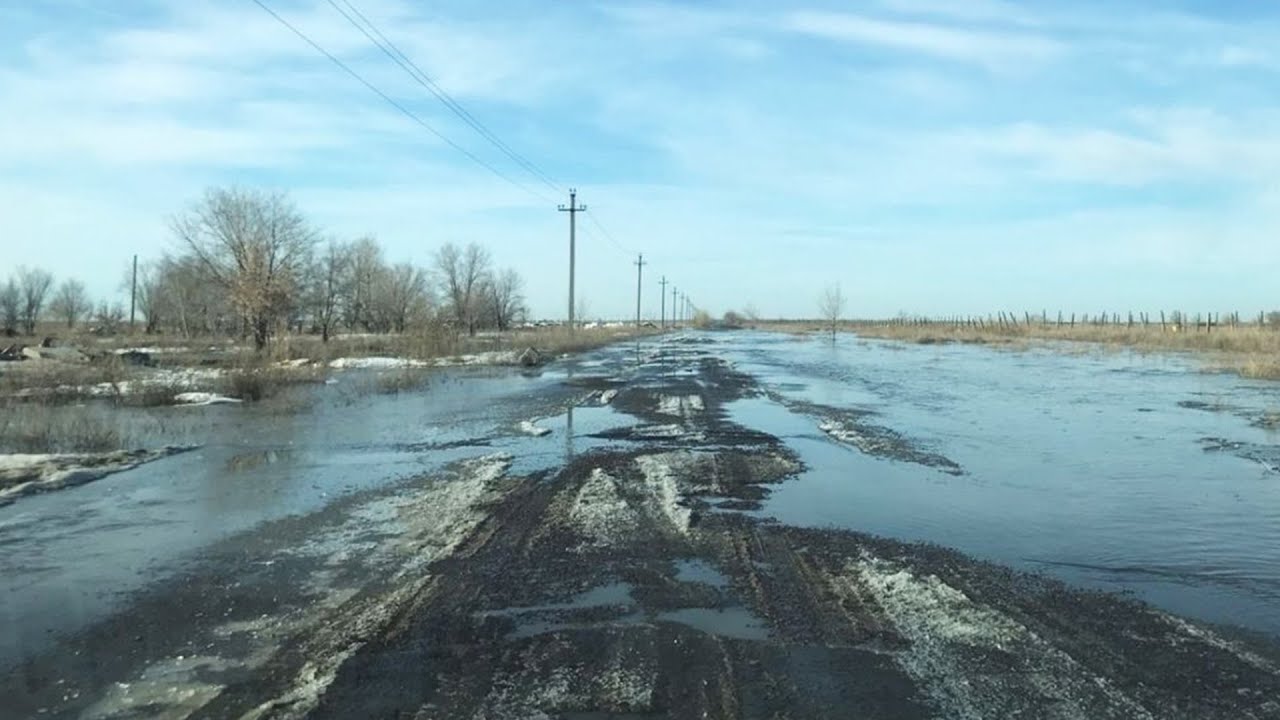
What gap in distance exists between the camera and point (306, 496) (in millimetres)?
10258

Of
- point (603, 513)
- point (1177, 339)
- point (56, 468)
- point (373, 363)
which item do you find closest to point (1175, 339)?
point (1177, 339)

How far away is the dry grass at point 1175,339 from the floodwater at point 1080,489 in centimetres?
1432

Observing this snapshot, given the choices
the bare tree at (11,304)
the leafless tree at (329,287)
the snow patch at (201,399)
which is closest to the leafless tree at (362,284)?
the leafless tree at (329,287)

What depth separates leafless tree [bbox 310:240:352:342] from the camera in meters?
67.4

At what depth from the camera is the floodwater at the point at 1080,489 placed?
729 cm

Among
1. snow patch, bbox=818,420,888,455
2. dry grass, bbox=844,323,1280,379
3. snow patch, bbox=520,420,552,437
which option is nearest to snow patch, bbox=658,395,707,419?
snow patch, bbox=818,420,888,455

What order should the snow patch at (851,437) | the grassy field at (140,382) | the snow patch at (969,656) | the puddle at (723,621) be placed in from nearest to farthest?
the snow patch at (969,656) < the puddle at (723,621) < the snow patch at (851,437) < the grassy field at (140,382)

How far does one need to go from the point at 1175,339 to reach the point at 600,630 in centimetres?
6340

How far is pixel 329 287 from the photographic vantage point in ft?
236

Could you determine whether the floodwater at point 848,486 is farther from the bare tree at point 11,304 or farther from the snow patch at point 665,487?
the bare tree at point 11,304

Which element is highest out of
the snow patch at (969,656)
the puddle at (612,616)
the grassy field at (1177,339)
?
the grassy field at (1177,339)

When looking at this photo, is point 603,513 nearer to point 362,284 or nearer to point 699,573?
point 699,573

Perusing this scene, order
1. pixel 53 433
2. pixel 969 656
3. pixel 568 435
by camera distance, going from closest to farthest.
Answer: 1. pixel 969 656
2. pixel 53 433
3. pixel 568 435

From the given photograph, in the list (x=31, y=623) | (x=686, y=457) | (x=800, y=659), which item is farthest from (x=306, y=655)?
(x=686, y=457)
